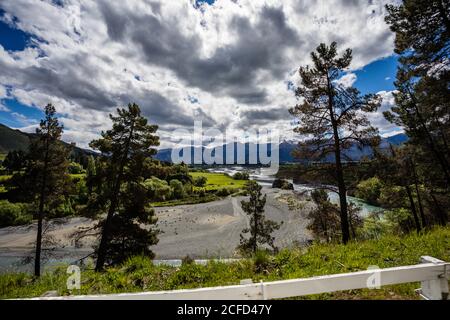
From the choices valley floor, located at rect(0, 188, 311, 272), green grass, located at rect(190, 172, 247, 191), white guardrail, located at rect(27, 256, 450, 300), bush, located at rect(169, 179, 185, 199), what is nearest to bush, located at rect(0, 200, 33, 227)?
valley floor, located at rect(0, 188, 311, 272)

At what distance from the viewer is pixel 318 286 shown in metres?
3.15

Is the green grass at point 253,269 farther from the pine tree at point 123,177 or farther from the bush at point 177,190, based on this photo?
the bush at point 177,190

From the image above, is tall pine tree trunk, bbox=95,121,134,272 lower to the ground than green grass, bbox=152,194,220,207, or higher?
higher

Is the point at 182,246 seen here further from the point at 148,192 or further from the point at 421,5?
the point at 421,5

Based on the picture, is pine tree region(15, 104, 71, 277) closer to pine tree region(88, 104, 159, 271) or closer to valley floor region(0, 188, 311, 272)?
pine tree region(88, 104, 159, 271)

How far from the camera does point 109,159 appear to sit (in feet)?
56.9

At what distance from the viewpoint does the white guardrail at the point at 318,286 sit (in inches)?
117

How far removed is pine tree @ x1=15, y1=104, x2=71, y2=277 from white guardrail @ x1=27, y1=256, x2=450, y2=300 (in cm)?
2056

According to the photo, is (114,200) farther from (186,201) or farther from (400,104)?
(186,201)

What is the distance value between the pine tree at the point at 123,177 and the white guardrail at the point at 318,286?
50.2 ft

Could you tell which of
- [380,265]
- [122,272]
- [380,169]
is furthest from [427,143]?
[122,272]

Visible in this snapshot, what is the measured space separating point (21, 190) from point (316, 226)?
92.7 ft

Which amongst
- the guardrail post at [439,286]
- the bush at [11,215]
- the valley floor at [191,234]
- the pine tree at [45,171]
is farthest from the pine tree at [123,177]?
the bush at [11,215]

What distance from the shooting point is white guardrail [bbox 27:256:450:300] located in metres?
2.96
